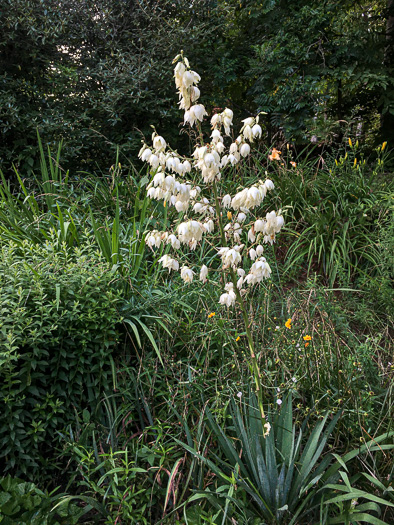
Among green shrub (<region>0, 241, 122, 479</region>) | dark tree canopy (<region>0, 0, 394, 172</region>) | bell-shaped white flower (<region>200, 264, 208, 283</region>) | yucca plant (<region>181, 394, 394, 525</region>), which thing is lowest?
yucca plant (<region>181, 394, 394, 525</region>)

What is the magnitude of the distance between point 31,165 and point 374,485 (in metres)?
4.40

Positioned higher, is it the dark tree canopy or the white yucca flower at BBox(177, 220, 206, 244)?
the dark tree canopy

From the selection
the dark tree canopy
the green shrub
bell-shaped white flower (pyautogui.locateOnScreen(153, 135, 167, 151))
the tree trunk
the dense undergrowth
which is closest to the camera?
bell-shaped white flower (pyautogui.locateOnScreen(153, 135, 167, 151))

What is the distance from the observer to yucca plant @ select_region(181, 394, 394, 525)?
182 cm

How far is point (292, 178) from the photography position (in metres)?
4.30

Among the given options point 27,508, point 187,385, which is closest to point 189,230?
point 187,385

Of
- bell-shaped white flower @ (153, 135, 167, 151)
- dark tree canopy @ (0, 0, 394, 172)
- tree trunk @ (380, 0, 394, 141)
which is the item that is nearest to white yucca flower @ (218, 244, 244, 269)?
bell-shaped white flower @ (153, 135, 167, 151)

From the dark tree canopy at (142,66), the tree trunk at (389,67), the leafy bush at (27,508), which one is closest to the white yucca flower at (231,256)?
the leafy bush at (27,508)

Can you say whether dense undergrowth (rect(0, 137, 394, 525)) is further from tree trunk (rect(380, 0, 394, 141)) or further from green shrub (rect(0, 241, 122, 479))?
tree trunk (rect(380, 0, 394, 141))

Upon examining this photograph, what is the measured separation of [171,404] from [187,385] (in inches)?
5.9

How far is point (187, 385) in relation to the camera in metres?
2.39

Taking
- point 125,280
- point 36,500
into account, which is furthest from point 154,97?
point 36,500

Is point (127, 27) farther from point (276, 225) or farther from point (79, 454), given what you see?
point (79, 454)

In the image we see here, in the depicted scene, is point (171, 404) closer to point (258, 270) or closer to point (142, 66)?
point (258, 270)
